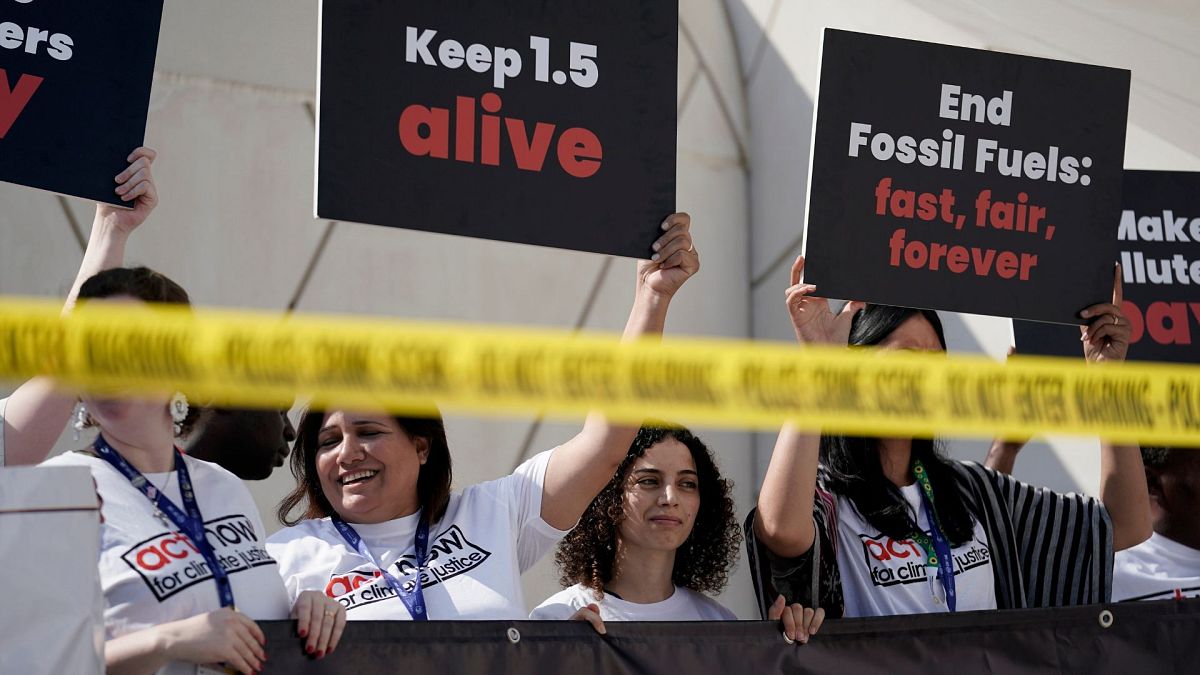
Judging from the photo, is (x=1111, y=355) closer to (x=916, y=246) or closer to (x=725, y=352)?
(x=916, y=246)

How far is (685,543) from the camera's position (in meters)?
3.13

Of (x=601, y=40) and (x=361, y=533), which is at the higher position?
(x=601, y=40)

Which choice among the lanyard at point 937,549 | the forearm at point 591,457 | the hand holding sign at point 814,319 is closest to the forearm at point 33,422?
the forearm at point 591,457

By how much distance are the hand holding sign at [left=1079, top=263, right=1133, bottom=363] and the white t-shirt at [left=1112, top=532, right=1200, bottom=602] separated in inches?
20.6

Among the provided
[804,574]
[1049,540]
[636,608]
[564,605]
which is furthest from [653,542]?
[1049,540]

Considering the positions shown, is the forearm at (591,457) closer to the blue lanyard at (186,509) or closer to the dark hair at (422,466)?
the dark hair at (422,466)

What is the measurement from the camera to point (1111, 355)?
3.27 meters

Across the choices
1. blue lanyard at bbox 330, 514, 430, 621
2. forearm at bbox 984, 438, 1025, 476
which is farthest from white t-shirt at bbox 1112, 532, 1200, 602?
blue lanyard at bbox 330, 514, 430, 621

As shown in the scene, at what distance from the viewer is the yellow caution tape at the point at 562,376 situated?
1.79 meters

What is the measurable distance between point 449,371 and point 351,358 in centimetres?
13

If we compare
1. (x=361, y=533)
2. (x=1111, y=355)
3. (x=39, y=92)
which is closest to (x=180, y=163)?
(x=39, y=92)

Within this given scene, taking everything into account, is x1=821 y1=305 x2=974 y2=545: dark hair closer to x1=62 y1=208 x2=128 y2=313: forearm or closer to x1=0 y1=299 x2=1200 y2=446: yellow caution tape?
x1=0 y1=299 x2=1200 y2=446: yellow caution tape

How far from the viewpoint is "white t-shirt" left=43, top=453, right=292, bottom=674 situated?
221 centimetres

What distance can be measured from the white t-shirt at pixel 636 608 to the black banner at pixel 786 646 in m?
0.23
